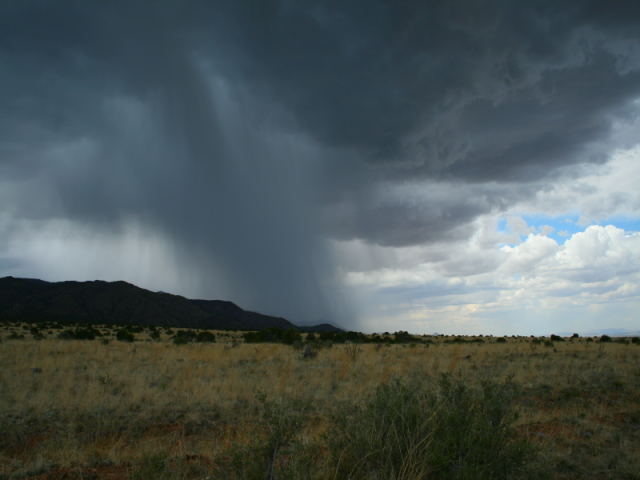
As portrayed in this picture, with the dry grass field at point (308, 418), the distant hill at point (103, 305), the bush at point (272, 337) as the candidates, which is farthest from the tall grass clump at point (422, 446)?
the distant hill at point (103, 305)

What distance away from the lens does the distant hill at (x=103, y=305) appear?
100625 mm

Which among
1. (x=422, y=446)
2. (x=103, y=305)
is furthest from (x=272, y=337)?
(x=103, y=305)

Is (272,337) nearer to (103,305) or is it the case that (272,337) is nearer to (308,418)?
(308,418)

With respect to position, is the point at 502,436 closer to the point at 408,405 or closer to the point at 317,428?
the point at 408,405

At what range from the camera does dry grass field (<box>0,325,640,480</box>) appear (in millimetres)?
5398

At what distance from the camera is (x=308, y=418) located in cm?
1031

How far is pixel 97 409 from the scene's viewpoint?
35.2ft

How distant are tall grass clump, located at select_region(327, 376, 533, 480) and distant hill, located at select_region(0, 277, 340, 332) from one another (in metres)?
87.1

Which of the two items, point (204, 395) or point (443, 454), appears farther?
point (204, 395)

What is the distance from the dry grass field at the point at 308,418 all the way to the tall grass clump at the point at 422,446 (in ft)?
0.07

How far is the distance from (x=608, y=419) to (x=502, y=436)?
7249 mm

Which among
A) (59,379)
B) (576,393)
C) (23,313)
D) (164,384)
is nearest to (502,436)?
(576,393)

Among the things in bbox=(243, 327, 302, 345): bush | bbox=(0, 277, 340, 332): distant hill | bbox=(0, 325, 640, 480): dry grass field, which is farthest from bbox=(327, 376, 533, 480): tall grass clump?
bbox=(0, 277, 340, 332): distant hill

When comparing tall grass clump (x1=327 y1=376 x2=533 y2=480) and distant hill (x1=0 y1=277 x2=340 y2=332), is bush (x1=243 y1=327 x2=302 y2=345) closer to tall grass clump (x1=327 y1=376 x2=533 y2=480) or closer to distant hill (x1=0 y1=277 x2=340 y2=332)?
tall grass clump (x1=327 y1=376 x2=533 y2=480)
